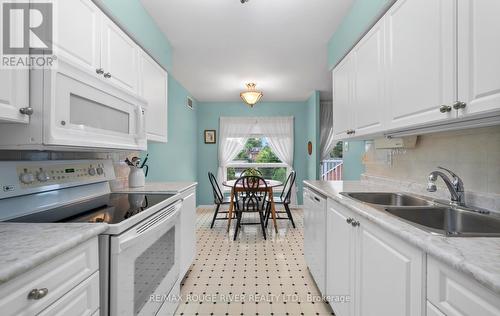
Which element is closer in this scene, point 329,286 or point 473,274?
point 473,274

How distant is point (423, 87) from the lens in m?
1.17

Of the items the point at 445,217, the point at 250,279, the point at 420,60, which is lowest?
the point at 250,279

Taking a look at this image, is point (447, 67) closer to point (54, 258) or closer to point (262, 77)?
point (54, 258)

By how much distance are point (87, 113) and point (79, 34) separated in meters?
0.44

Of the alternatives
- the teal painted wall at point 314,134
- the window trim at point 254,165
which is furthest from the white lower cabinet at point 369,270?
the window trim at point 254,165

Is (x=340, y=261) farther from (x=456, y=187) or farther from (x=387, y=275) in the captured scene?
(x=456, y=187)

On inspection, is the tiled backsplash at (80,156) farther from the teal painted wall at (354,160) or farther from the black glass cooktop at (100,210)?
the teal painted wall at (354,160)

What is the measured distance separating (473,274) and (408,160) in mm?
1467

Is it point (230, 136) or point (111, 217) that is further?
point (230, 136)

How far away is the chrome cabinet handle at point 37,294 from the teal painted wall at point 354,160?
2.81 m

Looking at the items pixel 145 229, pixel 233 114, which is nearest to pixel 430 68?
pixel 145 229

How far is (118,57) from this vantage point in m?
1.64

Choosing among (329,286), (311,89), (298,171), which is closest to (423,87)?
(329,286)

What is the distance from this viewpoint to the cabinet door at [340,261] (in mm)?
1312
